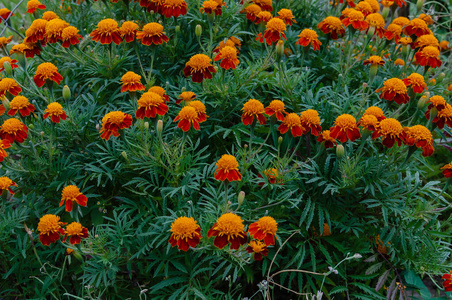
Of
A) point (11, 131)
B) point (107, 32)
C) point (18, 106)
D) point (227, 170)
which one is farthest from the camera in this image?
point (107, 32)

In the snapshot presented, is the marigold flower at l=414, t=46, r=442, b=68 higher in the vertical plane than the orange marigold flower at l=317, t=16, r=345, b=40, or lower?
lower

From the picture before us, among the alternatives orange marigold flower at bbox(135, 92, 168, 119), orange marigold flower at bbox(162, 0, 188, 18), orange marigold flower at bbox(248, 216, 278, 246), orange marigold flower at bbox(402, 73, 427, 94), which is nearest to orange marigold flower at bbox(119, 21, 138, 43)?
orange marigold flower at bbox(162, 0, 188, 18)

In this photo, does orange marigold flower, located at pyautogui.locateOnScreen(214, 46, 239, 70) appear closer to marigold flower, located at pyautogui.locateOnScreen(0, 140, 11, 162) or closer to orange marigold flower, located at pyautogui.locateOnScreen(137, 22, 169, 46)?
orange marigold flower, located at pyautogui.locateOnScreen(137, 22, 169, 46)

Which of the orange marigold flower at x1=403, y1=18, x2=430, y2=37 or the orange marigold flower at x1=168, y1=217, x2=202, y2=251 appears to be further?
the orange marigold flower at x1=403, y1=18, x2=430, y2=37

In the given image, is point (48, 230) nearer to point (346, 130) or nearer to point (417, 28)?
point (346, 130)

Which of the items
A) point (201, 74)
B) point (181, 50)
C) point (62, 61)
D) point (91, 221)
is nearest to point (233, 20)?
point (181, 50)

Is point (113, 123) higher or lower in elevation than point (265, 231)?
higher

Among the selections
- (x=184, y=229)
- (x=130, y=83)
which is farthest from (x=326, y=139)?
(x=130, y=83)

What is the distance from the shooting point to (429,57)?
2457mm

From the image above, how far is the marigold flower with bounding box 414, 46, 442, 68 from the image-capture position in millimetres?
2445

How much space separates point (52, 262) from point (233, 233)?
3.93 ft

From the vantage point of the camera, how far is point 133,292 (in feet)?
7.25

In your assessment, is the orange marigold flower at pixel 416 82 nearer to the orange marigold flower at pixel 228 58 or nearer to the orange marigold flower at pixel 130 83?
the orange marigold flower at pixel 228 58

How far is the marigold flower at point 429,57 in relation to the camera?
245 centimetres
